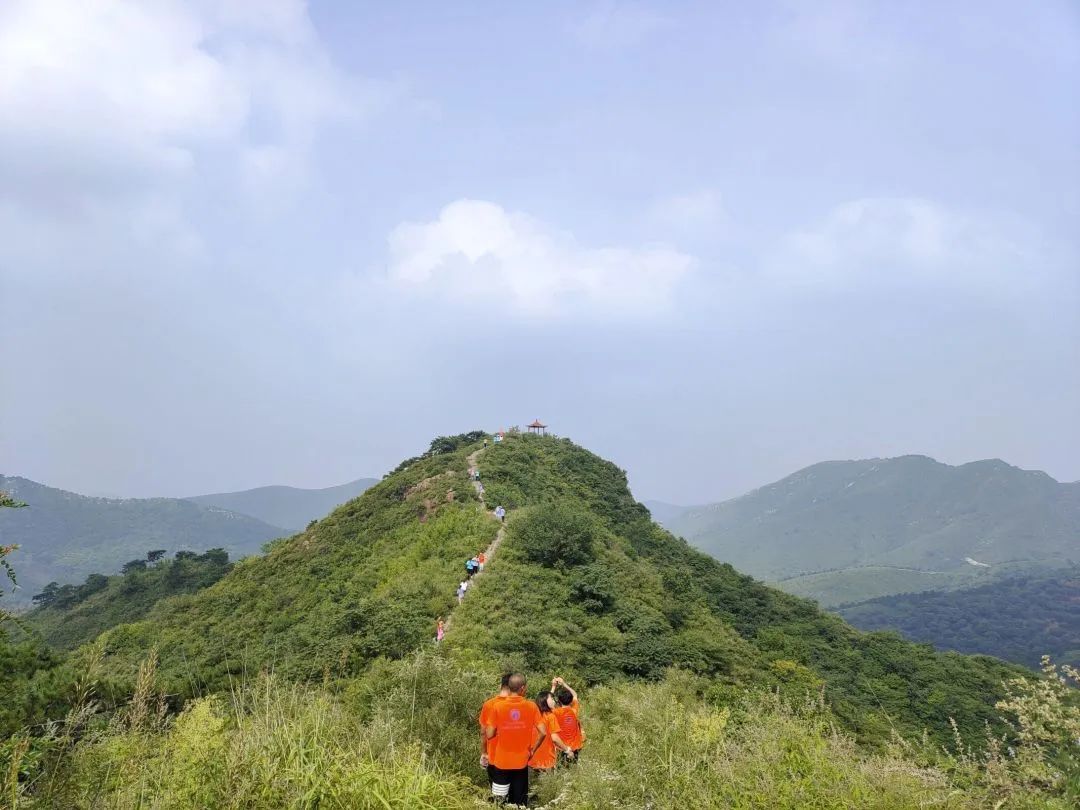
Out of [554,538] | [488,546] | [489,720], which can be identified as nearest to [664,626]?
[554,538]

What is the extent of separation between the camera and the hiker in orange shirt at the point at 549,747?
6.92 meters

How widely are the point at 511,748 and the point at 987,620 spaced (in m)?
214

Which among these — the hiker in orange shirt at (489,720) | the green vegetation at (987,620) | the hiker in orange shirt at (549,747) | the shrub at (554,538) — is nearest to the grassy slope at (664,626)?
the shrub at (554,538)

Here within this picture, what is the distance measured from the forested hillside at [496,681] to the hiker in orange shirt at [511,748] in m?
0.28

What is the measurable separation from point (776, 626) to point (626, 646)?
19032 millimetres

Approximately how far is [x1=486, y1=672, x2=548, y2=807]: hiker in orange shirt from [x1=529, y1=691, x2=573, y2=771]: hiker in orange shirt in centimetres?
46

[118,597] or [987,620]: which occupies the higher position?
[118,597]

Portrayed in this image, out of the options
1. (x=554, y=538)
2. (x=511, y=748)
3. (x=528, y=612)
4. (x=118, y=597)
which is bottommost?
(x=118, y=597)

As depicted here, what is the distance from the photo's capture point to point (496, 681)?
930 cm

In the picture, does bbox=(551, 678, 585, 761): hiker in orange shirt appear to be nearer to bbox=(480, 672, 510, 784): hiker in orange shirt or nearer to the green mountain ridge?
bbox=(480, 672, 510, 784): hiker in orange shirt

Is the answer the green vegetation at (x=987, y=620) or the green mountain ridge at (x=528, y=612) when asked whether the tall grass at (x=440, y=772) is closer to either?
the green mountain ridge at (x=528, y=612)

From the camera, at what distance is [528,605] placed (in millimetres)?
20922

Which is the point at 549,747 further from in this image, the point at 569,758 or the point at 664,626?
the point at 664,626

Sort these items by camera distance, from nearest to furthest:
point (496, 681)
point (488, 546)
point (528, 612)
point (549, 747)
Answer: point (549, 747), point (496, 681), point (528, 612), point (488, 546)
